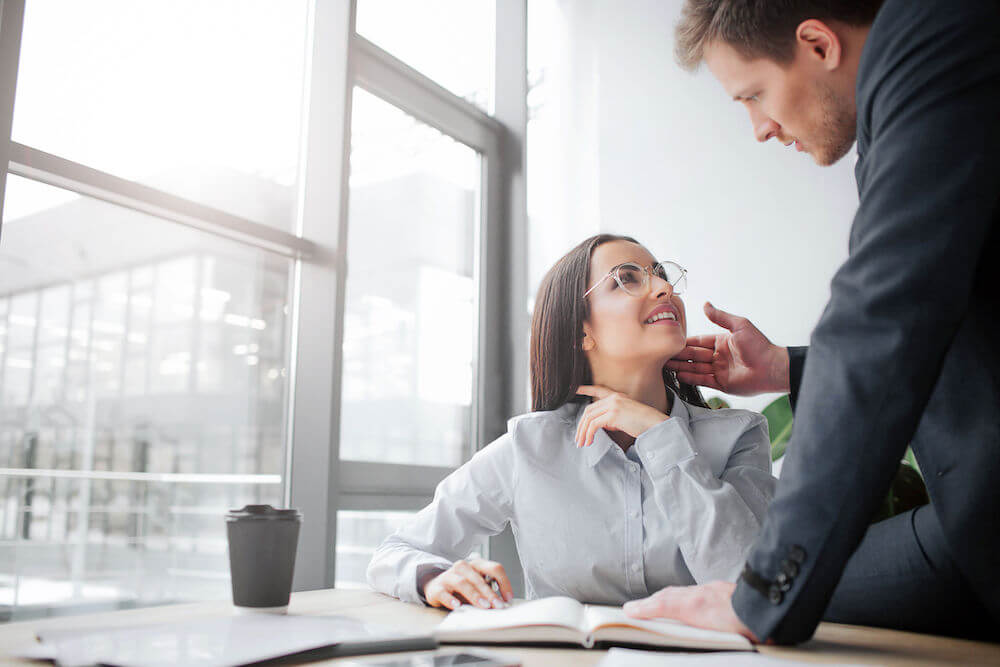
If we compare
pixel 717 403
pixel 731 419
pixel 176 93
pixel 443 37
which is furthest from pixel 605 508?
pixel 443 37

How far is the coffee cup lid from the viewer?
0.94m

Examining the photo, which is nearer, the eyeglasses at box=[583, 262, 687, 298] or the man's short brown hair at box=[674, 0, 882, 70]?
the man's short brown hair at box=[674, 0, 882, 70]

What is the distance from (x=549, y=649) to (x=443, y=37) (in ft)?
9.88

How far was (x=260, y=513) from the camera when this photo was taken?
958mm

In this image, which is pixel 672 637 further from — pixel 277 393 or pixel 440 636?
pixel 277 393

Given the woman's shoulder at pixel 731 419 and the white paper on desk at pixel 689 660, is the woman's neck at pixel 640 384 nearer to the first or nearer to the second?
the woman's shoulder at pixel 731 419

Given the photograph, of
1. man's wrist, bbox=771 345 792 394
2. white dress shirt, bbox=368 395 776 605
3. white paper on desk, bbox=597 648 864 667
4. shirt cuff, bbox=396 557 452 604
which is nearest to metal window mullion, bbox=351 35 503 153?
white dress shirt, bbox=368 395 776 605

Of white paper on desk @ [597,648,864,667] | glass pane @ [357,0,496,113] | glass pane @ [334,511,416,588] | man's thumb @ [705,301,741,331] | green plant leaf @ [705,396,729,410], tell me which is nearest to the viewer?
white paper on desk @ [597,648,864,667]

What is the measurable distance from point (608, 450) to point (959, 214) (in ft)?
2.68

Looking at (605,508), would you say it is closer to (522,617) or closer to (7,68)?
(522,617)

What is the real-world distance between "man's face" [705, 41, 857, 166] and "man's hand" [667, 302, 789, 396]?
1.12ft

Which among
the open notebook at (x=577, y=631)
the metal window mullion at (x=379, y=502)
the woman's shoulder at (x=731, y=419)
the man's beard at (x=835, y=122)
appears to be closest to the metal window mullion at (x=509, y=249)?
the metal window mullion at (x=379, y=502)

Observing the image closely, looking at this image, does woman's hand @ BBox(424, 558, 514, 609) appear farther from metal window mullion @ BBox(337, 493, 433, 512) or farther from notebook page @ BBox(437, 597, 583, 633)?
metal window mullion @ BBox(337, 493, 433, 512)

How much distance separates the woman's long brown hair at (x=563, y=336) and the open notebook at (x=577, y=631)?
784 millimetres
